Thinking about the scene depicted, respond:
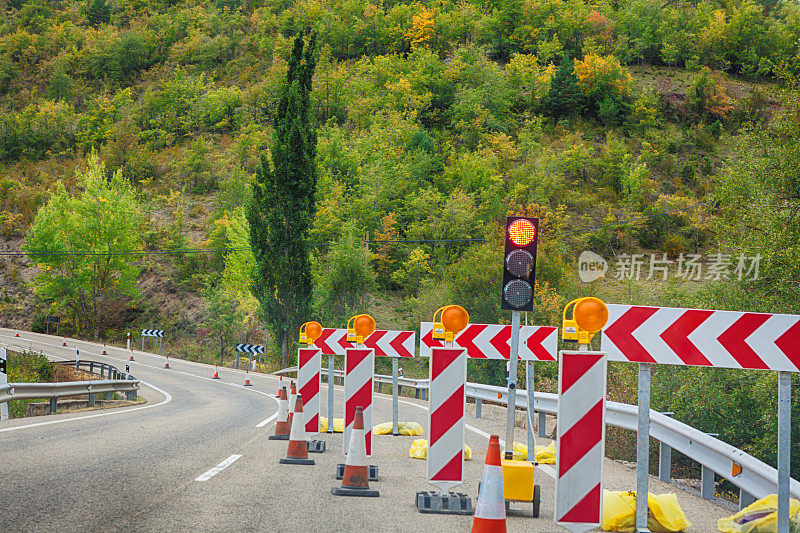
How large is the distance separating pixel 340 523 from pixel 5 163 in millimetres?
103869

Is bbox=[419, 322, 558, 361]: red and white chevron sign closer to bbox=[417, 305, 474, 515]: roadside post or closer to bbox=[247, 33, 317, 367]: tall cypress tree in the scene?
bbox=[417, 305, 474, 515]: roadside post

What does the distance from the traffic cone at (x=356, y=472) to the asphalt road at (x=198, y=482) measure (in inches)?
6.6

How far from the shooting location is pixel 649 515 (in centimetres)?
612

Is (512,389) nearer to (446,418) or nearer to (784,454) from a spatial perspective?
(446,418)

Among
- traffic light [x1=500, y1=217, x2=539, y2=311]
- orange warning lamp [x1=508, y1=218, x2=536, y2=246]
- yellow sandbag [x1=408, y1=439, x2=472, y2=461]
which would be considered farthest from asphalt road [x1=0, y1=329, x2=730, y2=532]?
orange warning lamp [x1=508, y1=218, x2=536, y2=246]

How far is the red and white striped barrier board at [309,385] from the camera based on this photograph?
35.6ft

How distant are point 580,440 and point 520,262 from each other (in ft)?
6.79

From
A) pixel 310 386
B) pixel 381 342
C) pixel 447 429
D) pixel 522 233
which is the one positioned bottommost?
pixel 310 386

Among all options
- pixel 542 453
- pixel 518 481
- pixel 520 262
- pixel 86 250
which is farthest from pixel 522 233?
pixel 86 250

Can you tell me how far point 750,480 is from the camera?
21.3ft

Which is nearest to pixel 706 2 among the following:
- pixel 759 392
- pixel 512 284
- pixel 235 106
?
pixel 235 106

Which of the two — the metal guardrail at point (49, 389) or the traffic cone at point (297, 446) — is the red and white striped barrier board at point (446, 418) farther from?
the metal guardrail at point (49, 389)

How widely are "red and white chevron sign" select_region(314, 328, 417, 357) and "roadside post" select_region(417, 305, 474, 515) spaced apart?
5.67 m

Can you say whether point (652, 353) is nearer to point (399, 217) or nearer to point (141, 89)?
point (399, 217)
